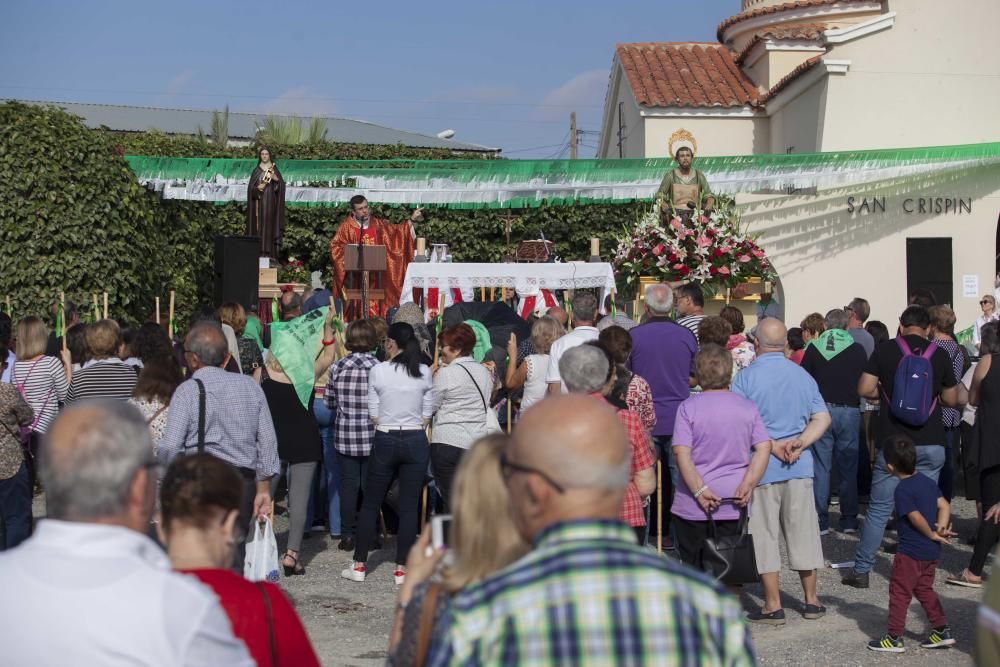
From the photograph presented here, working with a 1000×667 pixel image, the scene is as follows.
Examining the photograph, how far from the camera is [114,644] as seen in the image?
2.68 metres

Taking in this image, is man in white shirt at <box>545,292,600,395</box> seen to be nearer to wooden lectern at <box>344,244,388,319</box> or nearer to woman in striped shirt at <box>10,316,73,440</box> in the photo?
woman in striped shirt at <box>10,316,73,440</box>

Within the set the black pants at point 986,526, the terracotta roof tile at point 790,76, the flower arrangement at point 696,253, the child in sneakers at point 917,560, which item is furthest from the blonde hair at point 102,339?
the terracotta roof tile at point 790,76

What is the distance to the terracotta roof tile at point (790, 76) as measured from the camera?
20.8 m

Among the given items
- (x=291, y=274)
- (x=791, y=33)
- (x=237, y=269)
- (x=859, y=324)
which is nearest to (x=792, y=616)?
(x=859, y=324)

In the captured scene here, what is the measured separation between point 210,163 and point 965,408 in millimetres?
12177

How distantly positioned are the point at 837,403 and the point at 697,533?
367 centimetres

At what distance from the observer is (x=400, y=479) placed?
8.80 m

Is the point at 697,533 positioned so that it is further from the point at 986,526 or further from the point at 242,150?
the point at 242,150

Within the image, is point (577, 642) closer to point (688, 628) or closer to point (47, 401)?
point (688, 628)

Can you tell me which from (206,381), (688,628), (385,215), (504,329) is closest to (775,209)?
(385,215)

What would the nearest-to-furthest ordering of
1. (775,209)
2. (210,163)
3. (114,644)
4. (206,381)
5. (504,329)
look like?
(114,644) < (206,381) < (504,329) < (210,163) < (775,209)

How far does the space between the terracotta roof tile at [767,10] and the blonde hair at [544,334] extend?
16090 mm

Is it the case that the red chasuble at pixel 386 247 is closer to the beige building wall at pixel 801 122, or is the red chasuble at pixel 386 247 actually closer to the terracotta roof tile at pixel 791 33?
the beige building wall at pixel 801 122

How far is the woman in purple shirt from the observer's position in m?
7.02
